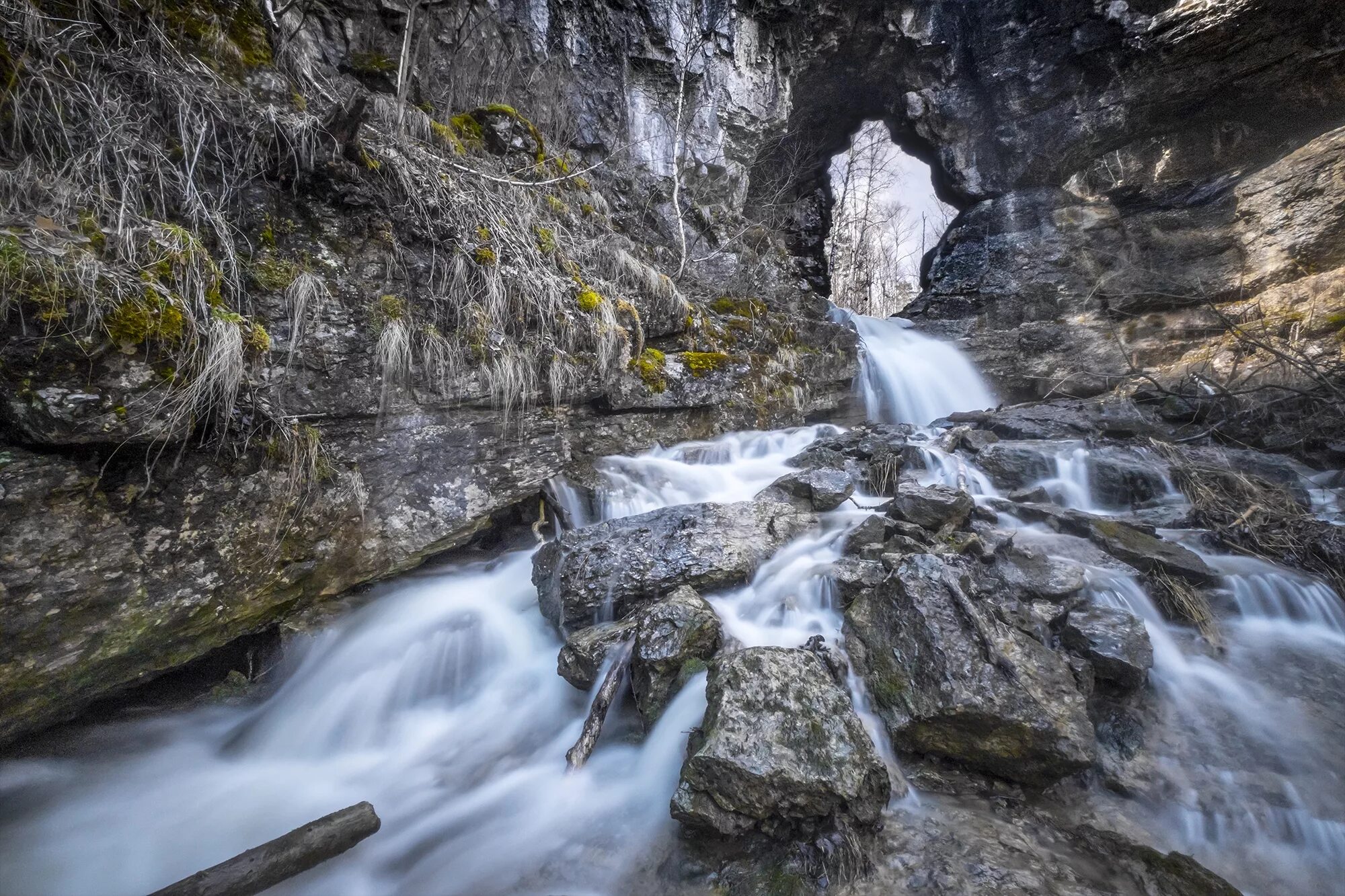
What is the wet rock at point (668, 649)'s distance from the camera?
2668mm

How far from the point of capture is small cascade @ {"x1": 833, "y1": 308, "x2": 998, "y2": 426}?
27.1ft

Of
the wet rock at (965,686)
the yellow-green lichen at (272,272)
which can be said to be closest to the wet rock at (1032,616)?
the wet rock at (965,686)

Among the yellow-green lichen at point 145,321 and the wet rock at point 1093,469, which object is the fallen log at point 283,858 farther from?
the wet rock at point 1093,469

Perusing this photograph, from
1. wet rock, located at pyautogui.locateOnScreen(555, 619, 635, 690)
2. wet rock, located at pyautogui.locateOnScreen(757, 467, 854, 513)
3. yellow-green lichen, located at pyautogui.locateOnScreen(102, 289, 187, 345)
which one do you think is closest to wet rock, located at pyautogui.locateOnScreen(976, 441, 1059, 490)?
wet rock, located at pyautogui.locateOnScreen(757, 467, 854, 513)

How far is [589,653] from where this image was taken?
2.89 m

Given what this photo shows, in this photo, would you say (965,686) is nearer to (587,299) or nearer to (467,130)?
(587,299)

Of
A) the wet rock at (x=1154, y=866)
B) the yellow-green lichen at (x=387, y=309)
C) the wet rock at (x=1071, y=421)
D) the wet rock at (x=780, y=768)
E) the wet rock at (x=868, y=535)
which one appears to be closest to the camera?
the wet rock at (x=1154, y=866)

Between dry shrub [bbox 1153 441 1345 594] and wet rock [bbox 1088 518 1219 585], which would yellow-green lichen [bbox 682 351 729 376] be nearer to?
wet rock [bbox 1088 518 1219 585]

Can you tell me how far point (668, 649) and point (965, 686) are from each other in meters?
1.45

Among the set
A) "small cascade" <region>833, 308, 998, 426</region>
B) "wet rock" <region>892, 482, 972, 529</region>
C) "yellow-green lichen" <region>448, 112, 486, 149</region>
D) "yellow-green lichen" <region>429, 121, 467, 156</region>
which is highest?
"yellow-green lichen" <region>448, 112, 486, 149</region>

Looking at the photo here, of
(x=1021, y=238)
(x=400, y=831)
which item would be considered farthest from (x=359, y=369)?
(x=1021, y=238)

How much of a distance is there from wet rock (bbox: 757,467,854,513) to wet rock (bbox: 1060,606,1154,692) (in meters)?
1.92

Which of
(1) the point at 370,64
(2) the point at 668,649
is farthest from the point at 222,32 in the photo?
Answer: (2) the point at 668,649

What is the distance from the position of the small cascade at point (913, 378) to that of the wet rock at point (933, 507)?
14.6 feet
